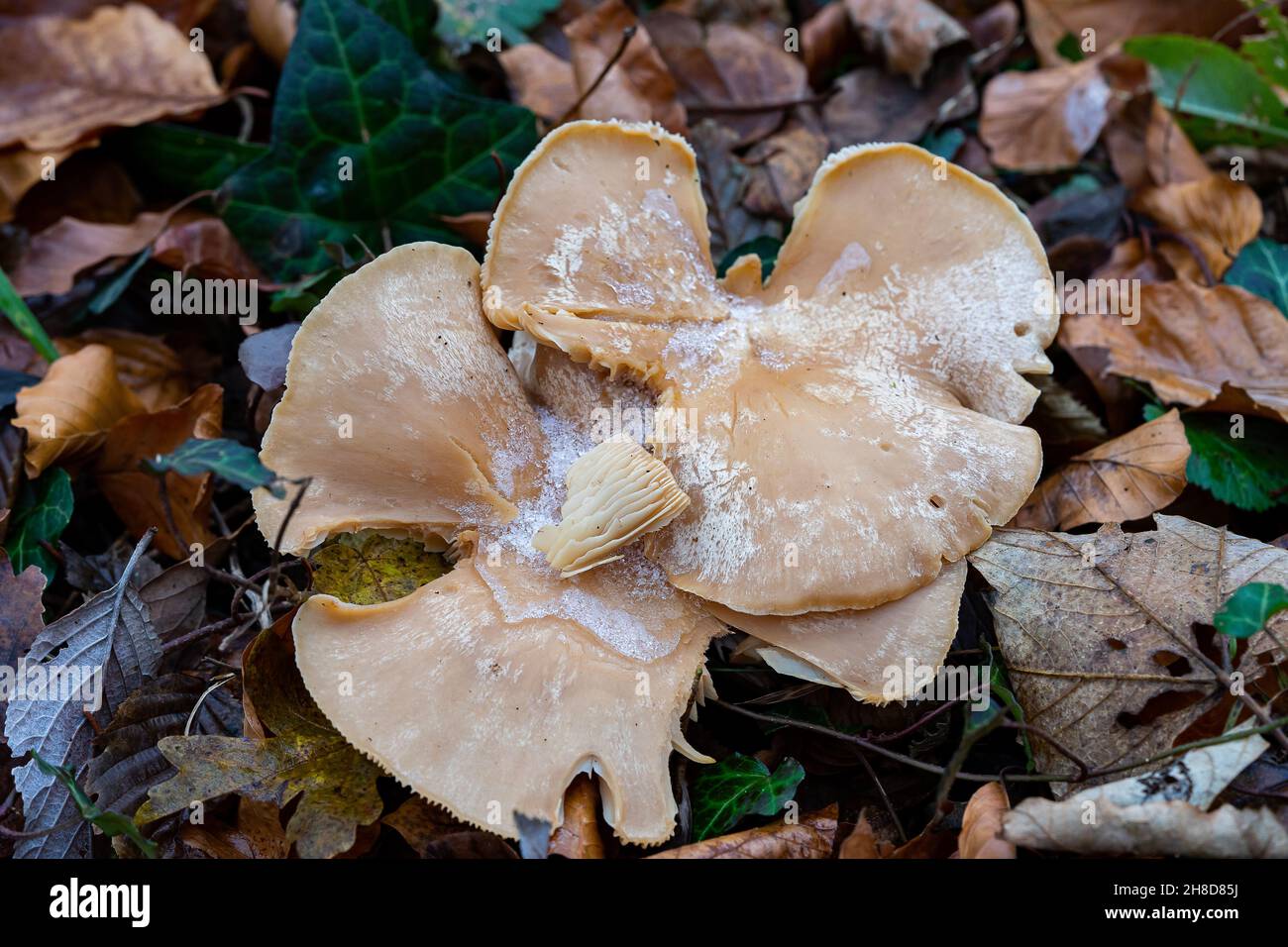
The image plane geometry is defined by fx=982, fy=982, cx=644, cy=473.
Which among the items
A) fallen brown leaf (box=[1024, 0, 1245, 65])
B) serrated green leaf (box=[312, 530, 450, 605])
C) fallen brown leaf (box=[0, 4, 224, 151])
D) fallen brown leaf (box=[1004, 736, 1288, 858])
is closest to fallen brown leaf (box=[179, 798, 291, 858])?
serrated green leaf (box=[312, 530, 450, 605])

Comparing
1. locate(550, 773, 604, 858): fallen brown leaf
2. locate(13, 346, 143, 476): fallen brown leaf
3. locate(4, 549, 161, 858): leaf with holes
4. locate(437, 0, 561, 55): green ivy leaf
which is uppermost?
locate(437, 0, 561, 55): green ivy leaf

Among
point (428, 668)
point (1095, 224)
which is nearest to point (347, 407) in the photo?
point (428, 668)

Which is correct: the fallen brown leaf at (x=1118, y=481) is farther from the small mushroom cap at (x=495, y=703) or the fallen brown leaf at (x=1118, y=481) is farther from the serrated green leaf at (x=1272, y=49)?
the serrated green leaf at (x=1272, y=49)

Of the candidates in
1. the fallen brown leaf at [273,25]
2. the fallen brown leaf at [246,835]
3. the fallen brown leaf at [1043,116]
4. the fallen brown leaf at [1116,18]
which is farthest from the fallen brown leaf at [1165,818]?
the fallen brown leaf at [273,25]

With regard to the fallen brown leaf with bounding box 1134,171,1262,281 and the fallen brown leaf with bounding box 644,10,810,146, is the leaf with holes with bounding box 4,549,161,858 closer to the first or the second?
the fallen brown leaf with bounding box 644,10,810,146

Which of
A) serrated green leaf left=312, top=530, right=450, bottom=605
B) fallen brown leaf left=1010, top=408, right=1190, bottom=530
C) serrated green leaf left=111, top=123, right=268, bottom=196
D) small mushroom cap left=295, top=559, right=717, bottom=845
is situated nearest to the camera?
small mushroom cap left=295, top=559, right=717, bottom=845
